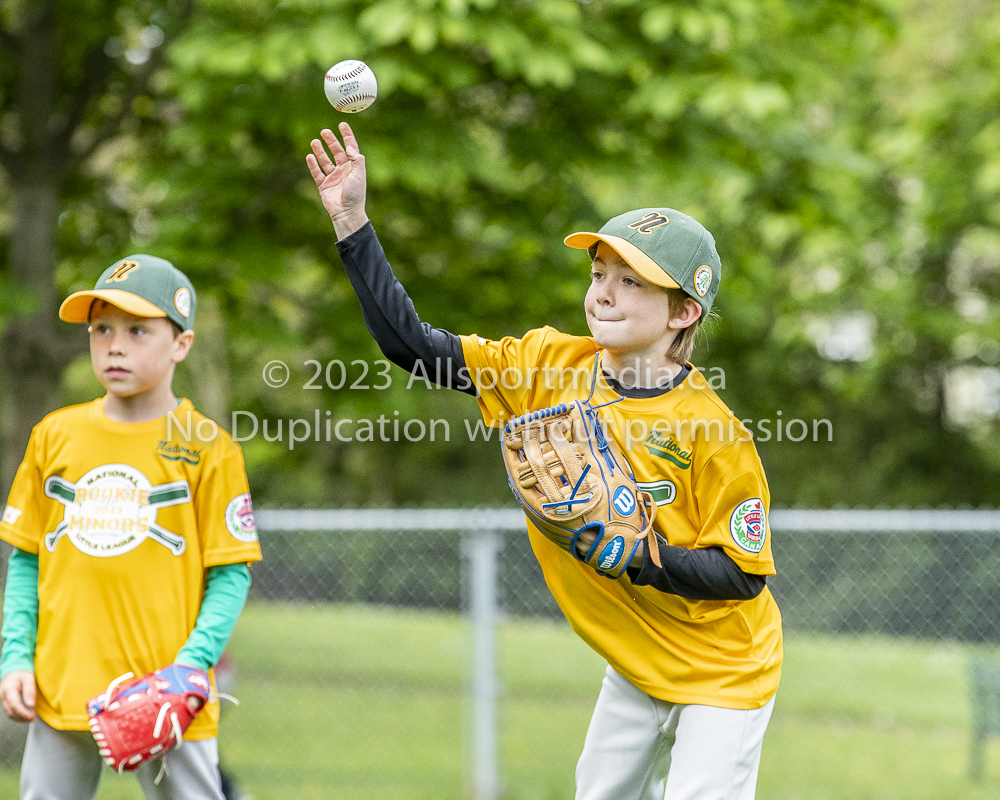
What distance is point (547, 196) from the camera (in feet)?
22.5

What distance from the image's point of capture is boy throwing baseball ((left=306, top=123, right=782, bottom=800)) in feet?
8.80

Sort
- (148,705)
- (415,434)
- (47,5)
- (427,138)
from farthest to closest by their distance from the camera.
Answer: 1. (415,434)
2. (47,5)
3. (427,138)
4. (148,705)

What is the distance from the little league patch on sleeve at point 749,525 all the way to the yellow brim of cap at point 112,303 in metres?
1.77

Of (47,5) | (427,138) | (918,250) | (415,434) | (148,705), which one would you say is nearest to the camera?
(148,705)

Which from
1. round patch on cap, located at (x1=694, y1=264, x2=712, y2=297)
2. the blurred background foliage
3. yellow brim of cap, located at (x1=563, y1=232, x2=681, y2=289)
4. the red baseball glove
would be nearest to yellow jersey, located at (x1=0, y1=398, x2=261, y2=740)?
the red baseball glove

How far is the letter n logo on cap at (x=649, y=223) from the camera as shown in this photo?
9.01 ft

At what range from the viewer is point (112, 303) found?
2.99 metres

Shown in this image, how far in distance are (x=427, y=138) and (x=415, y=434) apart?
36.1 ft

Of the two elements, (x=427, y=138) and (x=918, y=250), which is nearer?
(x=427, y=138)

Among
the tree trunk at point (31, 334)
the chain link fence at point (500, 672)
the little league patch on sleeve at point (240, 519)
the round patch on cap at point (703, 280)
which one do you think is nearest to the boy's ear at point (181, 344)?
the little league patch on sleeve at point (240, 519)

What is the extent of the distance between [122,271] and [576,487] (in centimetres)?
157

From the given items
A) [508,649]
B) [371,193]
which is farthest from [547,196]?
[508,649]

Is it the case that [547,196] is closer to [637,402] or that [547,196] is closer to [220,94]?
[220,94]

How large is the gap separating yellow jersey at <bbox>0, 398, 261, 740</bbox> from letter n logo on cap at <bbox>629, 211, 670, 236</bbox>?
4.59ft
